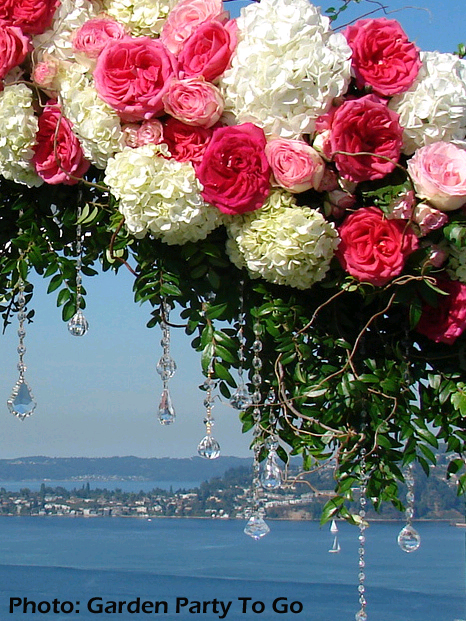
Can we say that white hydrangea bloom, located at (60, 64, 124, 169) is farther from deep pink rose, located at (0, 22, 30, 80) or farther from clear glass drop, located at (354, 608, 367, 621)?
clear glass drop, located at (354, 608, 367, 621)

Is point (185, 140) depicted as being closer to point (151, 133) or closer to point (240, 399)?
point (151, 133)

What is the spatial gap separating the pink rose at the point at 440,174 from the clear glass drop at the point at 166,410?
0.67 meters

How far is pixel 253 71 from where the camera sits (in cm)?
157

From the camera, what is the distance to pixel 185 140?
1673 mm

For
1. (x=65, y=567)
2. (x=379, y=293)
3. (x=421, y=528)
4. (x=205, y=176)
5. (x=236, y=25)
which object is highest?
(x=236, y=25)

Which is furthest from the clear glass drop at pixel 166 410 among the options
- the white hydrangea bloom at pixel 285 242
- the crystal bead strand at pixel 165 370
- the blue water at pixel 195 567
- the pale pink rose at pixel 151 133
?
the blue water at pixel 195 567

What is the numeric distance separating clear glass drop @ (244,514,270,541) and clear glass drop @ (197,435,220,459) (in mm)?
156

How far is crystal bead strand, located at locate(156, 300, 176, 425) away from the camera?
1.74 meters

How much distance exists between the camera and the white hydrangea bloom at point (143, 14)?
1723 millimetres

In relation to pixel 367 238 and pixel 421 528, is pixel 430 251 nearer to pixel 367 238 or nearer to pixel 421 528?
pixel 367 238

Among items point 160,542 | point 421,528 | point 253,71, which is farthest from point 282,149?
point 160,542

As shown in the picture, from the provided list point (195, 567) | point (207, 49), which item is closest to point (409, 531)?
point (207, 49)

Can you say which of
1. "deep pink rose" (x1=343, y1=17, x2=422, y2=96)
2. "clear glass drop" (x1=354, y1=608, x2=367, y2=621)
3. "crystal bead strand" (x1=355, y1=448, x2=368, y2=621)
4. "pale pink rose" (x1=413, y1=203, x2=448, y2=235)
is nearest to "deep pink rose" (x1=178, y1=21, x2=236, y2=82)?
"deep pink rose" (x1=343, y1=17, x2=422, y2=96)

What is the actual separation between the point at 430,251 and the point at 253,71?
495mm
